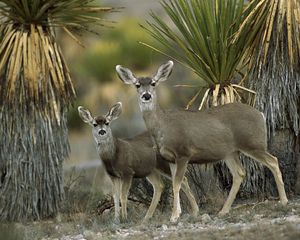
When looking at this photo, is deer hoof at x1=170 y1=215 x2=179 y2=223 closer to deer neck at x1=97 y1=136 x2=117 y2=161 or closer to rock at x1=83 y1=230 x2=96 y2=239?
rock at x1=83 y1=230 x2=96 y2=239

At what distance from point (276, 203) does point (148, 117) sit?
7.14ft

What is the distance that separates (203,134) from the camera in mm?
12977


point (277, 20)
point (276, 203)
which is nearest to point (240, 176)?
point (276, 203)

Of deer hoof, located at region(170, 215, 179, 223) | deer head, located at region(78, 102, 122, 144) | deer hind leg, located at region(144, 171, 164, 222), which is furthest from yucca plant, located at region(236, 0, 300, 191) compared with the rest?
deer hoof, located at region(170, 215, 179, 223)

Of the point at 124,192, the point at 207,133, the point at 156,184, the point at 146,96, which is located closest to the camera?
the point at 146,96

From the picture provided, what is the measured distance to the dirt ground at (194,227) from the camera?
10531 mm

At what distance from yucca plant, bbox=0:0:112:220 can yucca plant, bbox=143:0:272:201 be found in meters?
1.92

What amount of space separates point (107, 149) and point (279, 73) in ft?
9.38

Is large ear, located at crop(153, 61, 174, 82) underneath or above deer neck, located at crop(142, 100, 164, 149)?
above

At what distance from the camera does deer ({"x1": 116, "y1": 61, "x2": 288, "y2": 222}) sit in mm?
12805

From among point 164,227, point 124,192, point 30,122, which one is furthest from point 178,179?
point 30,122

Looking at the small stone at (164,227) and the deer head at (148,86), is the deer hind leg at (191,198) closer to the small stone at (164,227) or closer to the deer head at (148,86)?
the small stone at (164,227)

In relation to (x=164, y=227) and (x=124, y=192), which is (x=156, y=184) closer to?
(x=124, y=192)

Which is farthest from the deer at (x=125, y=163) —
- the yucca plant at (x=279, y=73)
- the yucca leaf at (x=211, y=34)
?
the yucca plant at (x=279, y=73)
